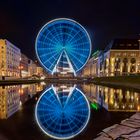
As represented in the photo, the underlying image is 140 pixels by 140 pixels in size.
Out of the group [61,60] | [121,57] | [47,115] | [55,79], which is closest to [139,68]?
[121,57]

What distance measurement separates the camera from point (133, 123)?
11.2m

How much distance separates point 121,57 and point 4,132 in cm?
11261

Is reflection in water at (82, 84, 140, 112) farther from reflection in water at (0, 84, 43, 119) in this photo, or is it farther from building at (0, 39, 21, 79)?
building at (0, 39, 21, 79)

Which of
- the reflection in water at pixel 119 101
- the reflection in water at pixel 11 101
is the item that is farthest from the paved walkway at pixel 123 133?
the reflection in water at pixel 119 101

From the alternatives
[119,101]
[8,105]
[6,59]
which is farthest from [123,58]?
[8,105]

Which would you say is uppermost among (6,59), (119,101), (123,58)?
(123,58)

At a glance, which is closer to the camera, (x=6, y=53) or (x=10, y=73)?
(x=6, y=53)

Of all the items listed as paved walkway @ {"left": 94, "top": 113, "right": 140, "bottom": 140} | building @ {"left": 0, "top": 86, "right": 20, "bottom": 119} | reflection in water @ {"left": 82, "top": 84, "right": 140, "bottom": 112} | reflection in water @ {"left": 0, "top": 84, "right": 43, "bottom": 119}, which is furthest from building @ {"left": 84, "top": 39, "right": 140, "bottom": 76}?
paved walkway @ {"left": 94, "top": 113, "right": 140, "bottom": 140}

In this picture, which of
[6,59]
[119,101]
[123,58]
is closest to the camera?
[119,101]

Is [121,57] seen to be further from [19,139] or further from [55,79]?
[19,139]

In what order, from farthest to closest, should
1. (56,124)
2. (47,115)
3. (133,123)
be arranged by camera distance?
(47,115)
(56,124)
(133,123)

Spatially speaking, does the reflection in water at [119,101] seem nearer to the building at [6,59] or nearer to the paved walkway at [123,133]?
the paved walkway at [123,133]

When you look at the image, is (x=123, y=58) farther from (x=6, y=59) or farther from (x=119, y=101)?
(x=119, y=101)

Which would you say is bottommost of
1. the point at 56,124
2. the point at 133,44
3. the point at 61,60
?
the point at 56,124
